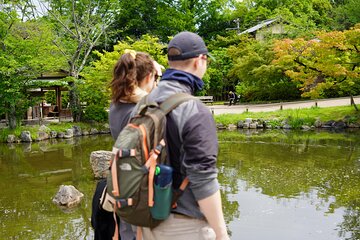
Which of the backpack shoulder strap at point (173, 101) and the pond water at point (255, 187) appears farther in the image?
the pond water at point (255, 187)

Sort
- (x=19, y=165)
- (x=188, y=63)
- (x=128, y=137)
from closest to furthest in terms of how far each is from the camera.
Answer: (x=128, y=137) < (x=188, y=63) < (x=19, y=165)

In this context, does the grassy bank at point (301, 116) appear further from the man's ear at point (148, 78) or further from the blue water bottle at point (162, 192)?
the blue water bottle at point (162, 192)

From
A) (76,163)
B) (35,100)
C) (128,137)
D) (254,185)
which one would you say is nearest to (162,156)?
(128,137)

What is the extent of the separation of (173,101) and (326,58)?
14.4 m

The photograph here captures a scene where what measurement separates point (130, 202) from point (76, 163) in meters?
9.34

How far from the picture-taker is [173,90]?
A: 1.80m

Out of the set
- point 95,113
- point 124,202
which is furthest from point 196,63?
point 95,113

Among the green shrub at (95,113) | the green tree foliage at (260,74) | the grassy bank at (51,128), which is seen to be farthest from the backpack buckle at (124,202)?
the green tree foliage at (260,74)

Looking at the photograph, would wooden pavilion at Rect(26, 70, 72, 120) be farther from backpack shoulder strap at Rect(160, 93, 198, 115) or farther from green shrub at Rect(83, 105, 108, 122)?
backpack shoulder strap at Rect(160, 93, 198, 115)

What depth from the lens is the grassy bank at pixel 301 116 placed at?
15.5 metres

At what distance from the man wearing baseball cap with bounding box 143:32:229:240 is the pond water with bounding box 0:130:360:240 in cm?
351

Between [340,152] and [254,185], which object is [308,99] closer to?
[340,152]

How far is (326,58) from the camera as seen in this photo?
48.9ft

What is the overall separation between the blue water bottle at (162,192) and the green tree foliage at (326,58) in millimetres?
13536
